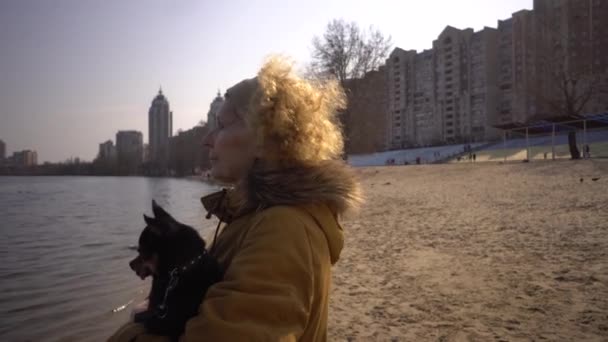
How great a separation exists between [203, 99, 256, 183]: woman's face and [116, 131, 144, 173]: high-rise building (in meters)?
138

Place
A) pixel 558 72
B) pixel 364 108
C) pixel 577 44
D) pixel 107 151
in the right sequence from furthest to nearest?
pixel 107 151 < pixel 577 44 < pixel 558 72 < pixel 364 108

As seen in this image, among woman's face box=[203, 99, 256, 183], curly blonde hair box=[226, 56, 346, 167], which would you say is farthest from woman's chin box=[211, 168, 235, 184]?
curly blonde hair box=[226, 56, 346, 167]

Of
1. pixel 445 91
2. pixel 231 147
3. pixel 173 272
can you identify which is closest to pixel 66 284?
pixel 173 272

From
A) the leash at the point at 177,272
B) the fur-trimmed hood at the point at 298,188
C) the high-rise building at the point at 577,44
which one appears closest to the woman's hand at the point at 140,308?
the leash at the point at 177,272

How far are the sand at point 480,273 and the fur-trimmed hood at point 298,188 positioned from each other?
2.89m

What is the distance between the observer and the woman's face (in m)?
1.60

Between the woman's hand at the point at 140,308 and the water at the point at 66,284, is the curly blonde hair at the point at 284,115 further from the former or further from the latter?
the water at the point at 66,284

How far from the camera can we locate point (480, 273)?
18.3 feet

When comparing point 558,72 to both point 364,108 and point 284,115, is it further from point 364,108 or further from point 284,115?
point 284,115

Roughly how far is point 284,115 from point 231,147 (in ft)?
0.95

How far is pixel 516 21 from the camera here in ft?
200

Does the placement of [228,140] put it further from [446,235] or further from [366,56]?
[366,56]

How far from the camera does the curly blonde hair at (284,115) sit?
1506 millimetres

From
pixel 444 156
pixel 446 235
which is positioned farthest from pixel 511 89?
pixel 446 235
